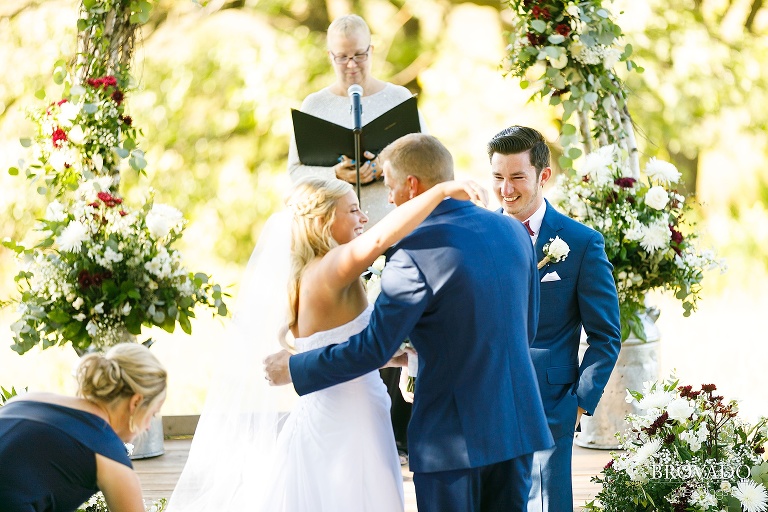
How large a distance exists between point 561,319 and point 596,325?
0.34 feet

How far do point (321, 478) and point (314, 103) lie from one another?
245 cm

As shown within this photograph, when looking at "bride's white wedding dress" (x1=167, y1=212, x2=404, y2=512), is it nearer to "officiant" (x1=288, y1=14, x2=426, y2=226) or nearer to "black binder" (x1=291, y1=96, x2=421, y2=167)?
"black binder" (x1=291, y1=96, x2=421, y2=167)

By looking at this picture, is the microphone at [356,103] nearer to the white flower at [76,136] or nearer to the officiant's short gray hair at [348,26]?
the officiant's short gray hair at [348,26]

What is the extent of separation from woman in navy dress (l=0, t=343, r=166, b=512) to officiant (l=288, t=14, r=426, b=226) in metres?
2.21

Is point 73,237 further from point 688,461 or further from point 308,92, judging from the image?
point 308,92

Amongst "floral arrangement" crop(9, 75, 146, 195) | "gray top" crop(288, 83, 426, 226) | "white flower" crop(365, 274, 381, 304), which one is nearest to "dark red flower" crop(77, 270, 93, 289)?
"floral arrangement" crop(9, 75, 146, 195)

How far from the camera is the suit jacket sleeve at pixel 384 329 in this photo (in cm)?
253

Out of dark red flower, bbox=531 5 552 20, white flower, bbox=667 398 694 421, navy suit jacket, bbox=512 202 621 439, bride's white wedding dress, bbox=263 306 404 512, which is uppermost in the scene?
dark red flower, bbox=531 5 552 20

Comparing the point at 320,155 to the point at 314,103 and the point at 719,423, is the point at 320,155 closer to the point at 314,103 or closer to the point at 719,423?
the point at 314,103

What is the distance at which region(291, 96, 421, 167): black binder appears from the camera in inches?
172

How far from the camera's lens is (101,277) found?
190 inches

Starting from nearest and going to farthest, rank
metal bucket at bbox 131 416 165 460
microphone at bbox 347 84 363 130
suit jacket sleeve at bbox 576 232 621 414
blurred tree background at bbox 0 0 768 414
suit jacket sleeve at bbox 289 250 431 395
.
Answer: suit jacket sleeve at bbox 289 250 431 395, suit jacket sleeve at bbox 576 232 621 414, microphone at bbox 347 84 363 130, metal bucket at bbox 131 416 165 460, blurred tree background at bbox 0 0 768 414

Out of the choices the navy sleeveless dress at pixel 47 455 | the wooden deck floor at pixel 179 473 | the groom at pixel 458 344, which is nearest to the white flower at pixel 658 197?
the wooden deck floor at pixel 179 473

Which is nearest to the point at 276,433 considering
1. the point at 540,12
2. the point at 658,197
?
the point at 658,197
